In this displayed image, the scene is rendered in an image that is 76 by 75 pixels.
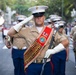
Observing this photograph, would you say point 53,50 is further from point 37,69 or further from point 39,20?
point 39,20

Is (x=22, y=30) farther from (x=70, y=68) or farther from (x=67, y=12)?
(x=67, y=12)

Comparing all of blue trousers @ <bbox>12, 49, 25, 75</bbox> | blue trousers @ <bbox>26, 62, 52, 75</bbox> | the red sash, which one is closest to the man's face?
the red sash

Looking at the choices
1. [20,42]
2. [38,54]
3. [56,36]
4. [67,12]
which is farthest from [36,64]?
[67,12]

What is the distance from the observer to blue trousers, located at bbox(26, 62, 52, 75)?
4.64 meters

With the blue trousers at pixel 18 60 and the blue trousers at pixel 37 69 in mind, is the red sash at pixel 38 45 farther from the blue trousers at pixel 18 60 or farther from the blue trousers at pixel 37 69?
the blue trousers at pixel 18 60

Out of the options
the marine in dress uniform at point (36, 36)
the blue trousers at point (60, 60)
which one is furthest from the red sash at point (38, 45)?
the blue trousers at point (60, 60)

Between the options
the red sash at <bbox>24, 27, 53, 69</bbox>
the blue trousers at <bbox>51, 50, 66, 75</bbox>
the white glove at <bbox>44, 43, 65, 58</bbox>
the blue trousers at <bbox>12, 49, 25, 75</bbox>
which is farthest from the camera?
the blue trousers at <bbox>12, 49, 25, 75</bbox>

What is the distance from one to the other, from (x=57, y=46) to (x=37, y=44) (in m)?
0.27

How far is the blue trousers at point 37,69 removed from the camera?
4641 millimetres

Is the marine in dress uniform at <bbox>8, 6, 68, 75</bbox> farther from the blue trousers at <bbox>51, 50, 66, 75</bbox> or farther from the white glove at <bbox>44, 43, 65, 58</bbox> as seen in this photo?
the blue trousers at <bbox>51, 50, 66, 75</bbox>

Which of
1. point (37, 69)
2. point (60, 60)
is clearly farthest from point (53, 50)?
point (60, 60)

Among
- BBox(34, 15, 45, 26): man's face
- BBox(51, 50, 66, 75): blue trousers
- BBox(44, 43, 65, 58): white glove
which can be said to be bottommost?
BBox(51, 50, 66, 75): blue trousers

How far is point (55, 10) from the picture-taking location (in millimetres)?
55031

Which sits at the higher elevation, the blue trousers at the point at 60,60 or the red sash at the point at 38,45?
the red sash at the point at 38,45
